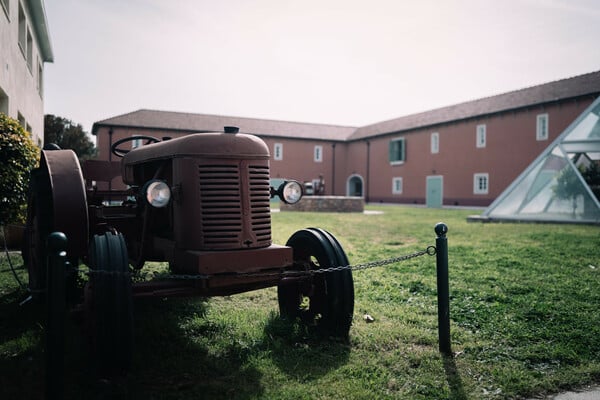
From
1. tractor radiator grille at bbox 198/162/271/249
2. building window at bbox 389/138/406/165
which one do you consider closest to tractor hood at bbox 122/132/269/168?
tractor radiator grille at bbox 198/162/271/249

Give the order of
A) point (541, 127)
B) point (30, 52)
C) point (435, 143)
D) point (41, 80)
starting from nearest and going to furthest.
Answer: point (30, 52) < point (41, 80) < point (541, 127) < point (435, 143)

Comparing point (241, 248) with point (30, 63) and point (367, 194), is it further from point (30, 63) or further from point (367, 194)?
point (367, 194)

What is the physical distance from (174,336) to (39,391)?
4.10 feet

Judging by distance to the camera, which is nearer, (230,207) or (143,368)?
(143,368)

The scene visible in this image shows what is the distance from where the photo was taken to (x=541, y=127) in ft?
84.2

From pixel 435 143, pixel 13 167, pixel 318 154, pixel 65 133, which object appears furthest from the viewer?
pixel 318 154

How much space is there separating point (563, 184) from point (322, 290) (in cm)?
1384

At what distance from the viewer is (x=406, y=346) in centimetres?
389

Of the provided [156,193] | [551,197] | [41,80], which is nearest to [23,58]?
[41,80]

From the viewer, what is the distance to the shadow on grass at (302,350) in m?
3.35

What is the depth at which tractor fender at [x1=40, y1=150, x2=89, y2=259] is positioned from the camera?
151 inches

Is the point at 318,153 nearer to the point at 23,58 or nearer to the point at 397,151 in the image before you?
the point at 397,151

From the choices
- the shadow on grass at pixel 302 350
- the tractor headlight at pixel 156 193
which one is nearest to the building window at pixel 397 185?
the shadow on grass at pixel 302 350

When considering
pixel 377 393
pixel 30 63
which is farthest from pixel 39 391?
pixel 30 63
